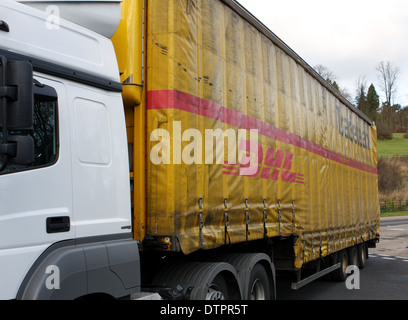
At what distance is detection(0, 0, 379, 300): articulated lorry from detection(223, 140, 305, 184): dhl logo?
3cm

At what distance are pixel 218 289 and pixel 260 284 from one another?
1.30 m

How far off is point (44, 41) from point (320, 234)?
22.3ft

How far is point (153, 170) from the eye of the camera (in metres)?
4.47

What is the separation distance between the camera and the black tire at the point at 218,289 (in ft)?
15.4

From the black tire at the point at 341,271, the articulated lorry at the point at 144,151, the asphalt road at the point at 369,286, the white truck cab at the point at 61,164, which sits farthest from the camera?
the black tire at the point at 341,271

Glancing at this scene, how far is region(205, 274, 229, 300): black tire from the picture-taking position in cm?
470

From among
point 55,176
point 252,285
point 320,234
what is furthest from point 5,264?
point 320,234

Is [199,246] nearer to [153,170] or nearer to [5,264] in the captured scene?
[153,170]

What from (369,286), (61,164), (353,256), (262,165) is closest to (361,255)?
(353,256)

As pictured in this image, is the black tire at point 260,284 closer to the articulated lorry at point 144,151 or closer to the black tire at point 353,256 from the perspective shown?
the articulated lorry at point 144,151

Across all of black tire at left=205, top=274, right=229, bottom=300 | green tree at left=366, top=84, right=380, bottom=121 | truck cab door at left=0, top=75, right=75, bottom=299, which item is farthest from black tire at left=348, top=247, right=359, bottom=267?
green tree at left=366, top=84, right=380, bottom=121

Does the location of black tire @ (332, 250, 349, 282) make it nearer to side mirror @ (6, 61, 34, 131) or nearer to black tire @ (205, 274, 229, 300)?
black tire @ (205, 274, 229, 300)

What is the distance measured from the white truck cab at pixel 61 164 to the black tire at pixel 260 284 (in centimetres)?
236

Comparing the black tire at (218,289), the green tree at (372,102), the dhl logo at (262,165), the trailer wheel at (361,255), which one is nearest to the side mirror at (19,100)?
the black tire at (218,289)
